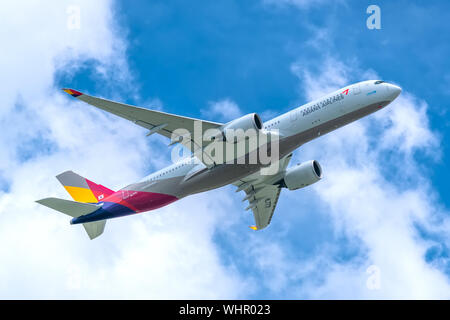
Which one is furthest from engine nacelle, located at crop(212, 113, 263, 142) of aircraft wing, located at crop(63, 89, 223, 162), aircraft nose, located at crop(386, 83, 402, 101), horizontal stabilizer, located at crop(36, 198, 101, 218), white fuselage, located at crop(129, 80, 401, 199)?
horizontal stabilizer, located at crop(36, 198, 101, 218)

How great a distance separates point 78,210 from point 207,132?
11747 millimetres

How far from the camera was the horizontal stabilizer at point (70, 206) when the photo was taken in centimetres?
4041

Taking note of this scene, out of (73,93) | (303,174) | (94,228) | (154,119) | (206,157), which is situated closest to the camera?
(73,93)

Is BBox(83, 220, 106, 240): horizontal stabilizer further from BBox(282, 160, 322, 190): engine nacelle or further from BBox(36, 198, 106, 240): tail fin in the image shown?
BBox(282, 160, 322, 190): engine nacelle

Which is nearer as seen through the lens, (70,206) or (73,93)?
(73,93)

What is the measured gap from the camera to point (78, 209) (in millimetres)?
42062

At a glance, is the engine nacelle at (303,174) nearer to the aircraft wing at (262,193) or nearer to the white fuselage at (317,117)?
the aircraft wing at (262,193)

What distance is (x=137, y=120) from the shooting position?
36938 millimetres

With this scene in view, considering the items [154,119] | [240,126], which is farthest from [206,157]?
[154,119]

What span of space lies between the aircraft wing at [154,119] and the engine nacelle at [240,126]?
0.82 metres

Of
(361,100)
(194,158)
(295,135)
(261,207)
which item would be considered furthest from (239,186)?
(361,100)

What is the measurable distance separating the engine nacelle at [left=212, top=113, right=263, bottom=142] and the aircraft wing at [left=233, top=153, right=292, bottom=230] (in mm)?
8892

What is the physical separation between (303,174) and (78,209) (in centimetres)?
1680

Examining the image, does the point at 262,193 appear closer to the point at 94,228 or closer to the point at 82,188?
the point at 94,228
